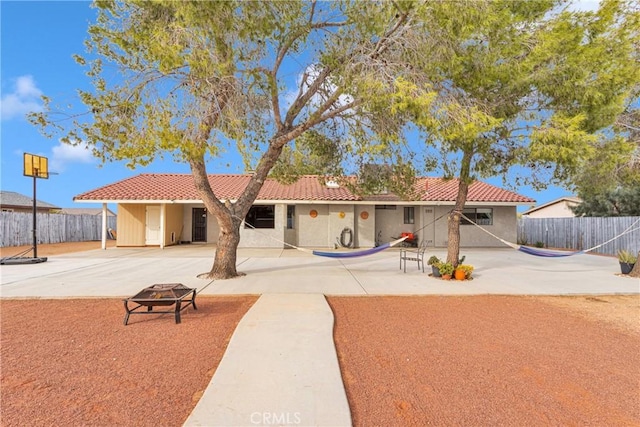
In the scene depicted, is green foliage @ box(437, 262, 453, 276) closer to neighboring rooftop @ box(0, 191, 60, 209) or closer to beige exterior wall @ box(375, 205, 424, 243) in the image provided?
beige exterior wall @ box(375, 205, 424, 243)

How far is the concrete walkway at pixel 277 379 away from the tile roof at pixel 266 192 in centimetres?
1194

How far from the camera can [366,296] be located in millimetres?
6859

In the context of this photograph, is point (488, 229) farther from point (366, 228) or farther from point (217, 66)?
point (217, 66)

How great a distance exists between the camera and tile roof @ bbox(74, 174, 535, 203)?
1634cm

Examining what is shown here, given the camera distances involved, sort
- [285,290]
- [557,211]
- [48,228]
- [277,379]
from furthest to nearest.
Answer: [557,211]
[48,228]
[285,290]
[277,379]

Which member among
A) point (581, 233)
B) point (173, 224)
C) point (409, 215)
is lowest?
point (581, 233)

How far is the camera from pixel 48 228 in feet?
65.5

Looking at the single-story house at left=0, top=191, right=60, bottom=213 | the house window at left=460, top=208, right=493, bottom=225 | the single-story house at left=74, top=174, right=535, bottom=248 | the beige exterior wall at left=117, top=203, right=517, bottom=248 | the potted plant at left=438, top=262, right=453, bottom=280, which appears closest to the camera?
the potted plant at left=438, top=262, right=453, bottom=280

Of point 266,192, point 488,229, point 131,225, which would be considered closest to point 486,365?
point 266,192

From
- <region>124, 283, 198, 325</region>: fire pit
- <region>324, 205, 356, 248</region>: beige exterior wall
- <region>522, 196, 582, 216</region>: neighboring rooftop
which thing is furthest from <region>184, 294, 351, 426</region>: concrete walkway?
<region>522, 196, 582, 216</region>: neighboring rooftop

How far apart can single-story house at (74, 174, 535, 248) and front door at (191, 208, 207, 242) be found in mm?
837

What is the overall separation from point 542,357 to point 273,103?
700 cm

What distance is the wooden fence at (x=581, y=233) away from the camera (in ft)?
49.2

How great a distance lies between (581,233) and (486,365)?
18.0 metres
